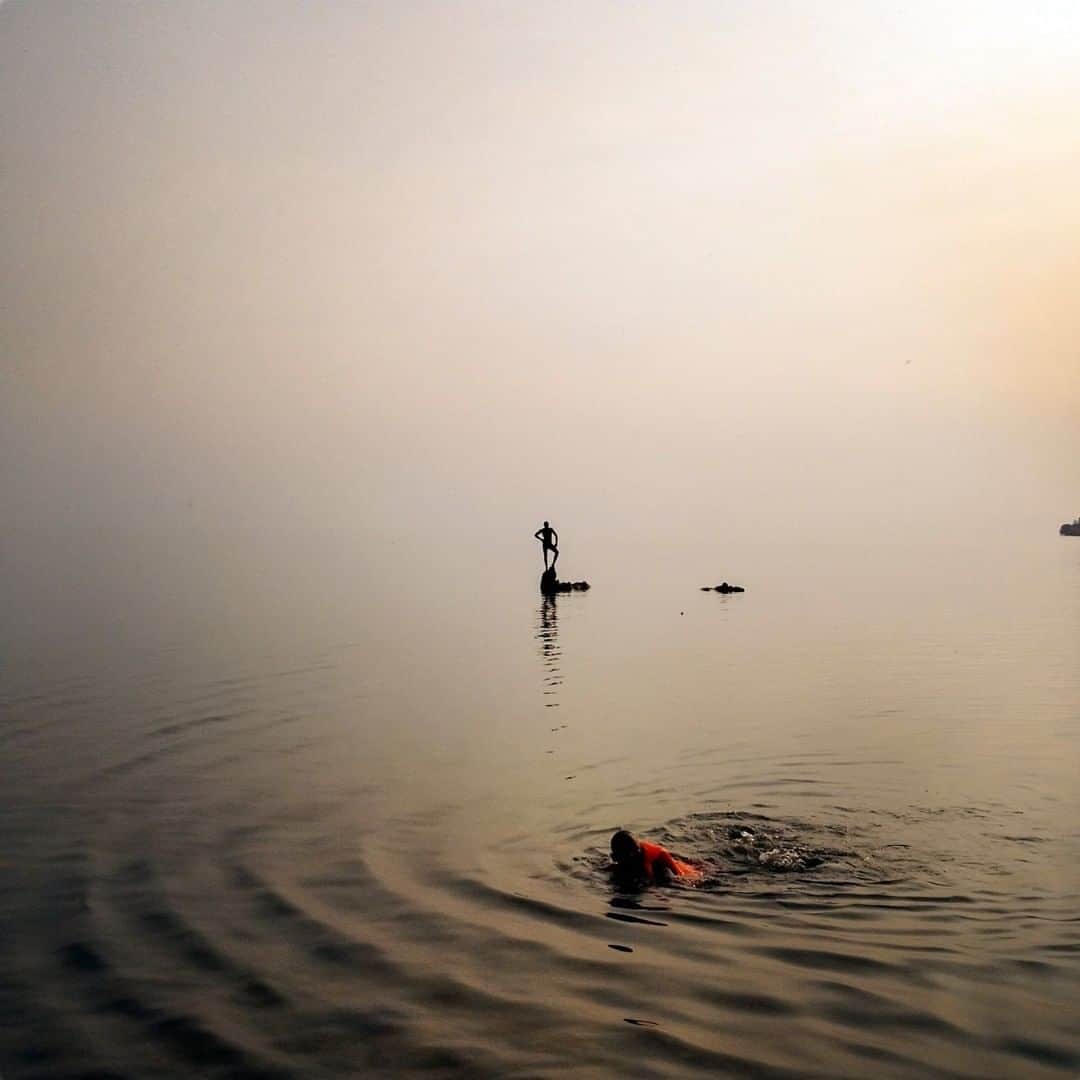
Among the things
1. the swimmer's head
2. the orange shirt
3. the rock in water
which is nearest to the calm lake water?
the orange shirt

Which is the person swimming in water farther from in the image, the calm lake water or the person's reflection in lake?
the person's reflection in lake

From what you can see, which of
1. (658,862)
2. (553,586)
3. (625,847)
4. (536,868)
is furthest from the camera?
(553,586)

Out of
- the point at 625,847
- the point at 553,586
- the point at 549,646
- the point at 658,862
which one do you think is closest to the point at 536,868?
the point at 625,847

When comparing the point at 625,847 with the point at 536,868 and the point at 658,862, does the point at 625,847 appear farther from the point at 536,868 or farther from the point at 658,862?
the point at 536,868

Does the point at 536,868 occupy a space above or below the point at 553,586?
below

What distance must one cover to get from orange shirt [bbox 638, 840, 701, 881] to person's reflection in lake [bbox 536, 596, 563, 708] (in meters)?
11.5

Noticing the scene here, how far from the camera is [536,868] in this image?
1271 centimetres

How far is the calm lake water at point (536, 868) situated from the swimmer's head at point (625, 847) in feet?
1.20

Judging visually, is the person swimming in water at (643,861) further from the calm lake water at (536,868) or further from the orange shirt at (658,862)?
the calm lake water at (536,868)

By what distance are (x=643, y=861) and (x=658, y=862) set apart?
8.0 inches

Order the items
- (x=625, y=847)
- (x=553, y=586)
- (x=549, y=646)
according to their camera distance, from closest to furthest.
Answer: (x=625, y=847), (x=549, y=646), (x=553, y=586)

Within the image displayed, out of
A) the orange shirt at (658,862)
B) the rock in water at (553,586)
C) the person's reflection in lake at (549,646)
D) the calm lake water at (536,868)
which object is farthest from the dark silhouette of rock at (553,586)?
the orange shirt at (658,862)

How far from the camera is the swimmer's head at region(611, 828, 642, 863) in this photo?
11.8 metres

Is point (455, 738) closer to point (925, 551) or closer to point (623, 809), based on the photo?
point (623, 809)
